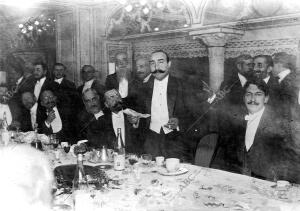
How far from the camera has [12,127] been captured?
4461mm

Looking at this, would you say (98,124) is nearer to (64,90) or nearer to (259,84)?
(64,90)

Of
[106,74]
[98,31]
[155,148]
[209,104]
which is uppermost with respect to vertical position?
[98,31]

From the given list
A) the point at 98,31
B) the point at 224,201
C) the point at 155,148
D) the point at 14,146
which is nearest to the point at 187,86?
the point at 155,148

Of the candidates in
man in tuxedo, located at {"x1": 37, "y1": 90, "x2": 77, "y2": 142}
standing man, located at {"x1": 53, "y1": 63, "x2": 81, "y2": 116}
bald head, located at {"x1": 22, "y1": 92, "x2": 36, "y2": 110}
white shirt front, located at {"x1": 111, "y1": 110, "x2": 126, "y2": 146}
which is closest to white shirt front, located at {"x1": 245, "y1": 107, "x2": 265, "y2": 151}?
white shirt front, located at {"x1": 111, "y1": 110, "x2": 126, "y2": 146}

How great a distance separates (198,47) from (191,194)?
2.20 m

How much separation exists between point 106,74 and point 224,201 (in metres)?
2.95

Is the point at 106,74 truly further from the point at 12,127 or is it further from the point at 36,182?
the point at 36,182

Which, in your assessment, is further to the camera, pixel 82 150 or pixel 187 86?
pixel 187 86

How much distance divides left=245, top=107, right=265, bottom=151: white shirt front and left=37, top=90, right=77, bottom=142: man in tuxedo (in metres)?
2.01

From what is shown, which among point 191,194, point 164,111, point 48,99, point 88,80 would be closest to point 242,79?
point 164,111

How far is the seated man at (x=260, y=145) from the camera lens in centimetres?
288

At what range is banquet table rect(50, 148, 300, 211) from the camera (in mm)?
1646

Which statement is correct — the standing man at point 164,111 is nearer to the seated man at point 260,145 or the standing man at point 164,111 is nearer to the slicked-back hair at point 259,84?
the seated man at point 260,145

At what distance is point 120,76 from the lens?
430 centimetres
